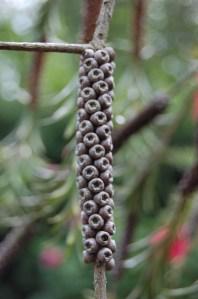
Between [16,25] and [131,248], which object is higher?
[16,25]

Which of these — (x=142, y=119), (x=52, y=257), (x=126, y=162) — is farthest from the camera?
(x=52, y=257)

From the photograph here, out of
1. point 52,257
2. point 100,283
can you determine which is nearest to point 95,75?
point 100,283

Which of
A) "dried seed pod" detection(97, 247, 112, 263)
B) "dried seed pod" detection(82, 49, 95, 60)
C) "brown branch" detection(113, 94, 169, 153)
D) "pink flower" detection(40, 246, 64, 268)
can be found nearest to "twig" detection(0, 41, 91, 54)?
"dried seed pod" detection(82, 49, 95, 60)

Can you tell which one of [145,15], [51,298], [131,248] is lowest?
[51,298]

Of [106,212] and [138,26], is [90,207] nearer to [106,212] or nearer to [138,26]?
[106,212]

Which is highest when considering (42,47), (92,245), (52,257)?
(42,47)

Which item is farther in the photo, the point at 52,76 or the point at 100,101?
the point at 52,76

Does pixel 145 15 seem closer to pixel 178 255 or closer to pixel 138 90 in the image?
pixel 138 90

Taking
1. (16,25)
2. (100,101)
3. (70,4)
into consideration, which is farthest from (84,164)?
(16,25)
